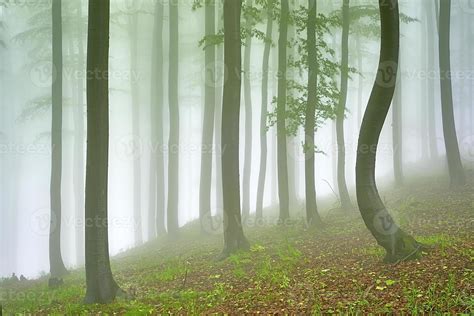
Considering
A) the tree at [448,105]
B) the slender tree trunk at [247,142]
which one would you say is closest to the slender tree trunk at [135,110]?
the slender tree trunk at [247,142]

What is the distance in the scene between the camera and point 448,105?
1484 centimetres

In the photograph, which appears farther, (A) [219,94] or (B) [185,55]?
(B) [185,55]

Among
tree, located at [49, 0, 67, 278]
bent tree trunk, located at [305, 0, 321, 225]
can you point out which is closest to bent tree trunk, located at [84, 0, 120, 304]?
tree, located at [49, 0, 67, 278]

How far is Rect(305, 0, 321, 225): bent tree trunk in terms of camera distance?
1362 centimetres

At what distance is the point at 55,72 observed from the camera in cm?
1341

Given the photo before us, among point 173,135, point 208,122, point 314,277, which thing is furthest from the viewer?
point 173,135

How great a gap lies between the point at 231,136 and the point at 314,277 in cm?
481

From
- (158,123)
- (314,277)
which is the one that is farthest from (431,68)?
(314,277)

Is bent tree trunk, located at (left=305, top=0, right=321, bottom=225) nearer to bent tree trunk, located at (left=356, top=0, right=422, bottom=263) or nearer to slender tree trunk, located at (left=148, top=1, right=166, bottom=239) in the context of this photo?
bent tree trunk, located at (left=356, top=0, right=422, bottom=263)

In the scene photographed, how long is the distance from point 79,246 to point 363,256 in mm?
20894

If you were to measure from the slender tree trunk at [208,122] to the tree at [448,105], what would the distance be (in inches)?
358

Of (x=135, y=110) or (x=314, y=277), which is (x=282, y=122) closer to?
(x=314, y=277)

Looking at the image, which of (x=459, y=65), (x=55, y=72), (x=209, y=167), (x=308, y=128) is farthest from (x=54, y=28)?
(x=459, y=65)

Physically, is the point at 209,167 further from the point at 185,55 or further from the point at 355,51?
the point at 355,51
